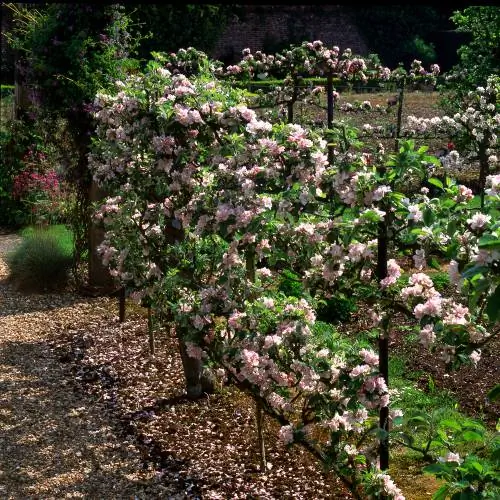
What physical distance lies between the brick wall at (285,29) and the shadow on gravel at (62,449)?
87.7 ft

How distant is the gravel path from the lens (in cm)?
418

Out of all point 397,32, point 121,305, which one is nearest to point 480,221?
point 121,305

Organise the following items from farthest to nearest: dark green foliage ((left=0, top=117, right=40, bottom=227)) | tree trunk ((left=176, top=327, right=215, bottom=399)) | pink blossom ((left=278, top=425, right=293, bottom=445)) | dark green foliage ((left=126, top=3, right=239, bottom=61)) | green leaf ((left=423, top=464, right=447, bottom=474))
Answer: dark green foliage ((left=126, top=3, right=239, bottom=61))
dark green foliage ((left=0, top=117, right=40, bottom=227))
tree trunk ((left=176, top=327, right=215, bottom=399))
pink blossom ((left=278, top=425, right=293, bottom=445))
green leaf ((left=423, top=464, right=447, bottom=474))

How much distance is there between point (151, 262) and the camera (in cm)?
516

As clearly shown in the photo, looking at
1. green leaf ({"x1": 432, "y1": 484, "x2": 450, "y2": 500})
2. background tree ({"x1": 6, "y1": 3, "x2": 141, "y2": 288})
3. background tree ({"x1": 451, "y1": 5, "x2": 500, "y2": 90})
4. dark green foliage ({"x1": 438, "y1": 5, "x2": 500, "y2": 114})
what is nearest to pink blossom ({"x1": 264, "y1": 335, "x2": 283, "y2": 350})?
green leaf ({"x1": 432, "y1": 484, "x2": 450, "y2": 500})

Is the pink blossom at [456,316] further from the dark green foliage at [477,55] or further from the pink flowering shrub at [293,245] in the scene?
the dark green foliage at [477,55]

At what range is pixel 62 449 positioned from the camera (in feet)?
15.2

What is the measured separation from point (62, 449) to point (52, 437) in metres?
0.17

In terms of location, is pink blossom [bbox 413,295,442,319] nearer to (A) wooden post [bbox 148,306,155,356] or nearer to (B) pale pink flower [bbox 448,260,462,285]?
(B) pale pink flower [bbox 448,260,462,285]

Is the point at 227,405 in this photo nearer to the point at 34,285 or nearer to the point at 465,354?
the point at 465,354

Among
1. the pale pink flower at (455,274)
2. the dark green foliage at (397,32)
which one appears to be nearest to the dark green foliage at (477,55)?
the pale pink flower at (455,274)

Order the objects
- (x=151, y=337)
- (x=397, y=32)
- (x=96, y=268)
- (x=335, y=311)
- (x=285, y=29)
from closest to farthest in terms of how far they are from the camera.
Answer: (x=151, y=337), (x=335, y=311), (x=96, y=268), (x=285, y=29), (x=397, y=32)

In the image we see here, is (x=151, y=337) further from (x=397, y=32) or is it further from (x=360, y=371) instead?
(x=397, y=32)

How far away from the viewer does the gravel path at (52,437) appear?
4184mm
